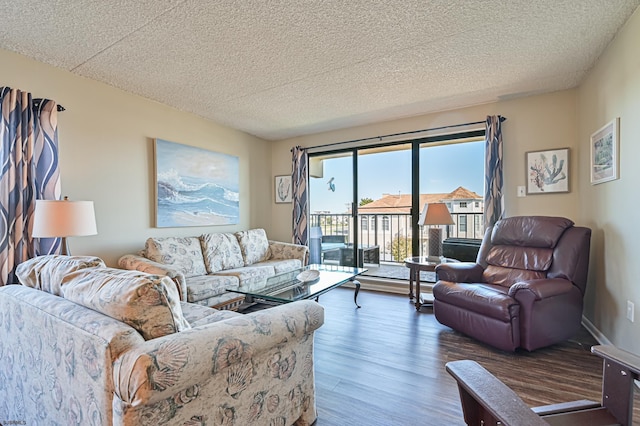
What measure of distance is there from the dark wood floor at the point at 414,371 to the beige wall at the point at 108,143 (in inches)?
89.2

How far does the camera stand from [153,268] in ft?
8.70

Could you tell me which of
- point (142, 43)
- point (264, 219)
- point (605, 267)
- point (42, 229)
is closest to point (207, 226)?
point (264, 219)

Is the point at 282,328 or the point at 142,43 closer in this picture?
the point at 282,328

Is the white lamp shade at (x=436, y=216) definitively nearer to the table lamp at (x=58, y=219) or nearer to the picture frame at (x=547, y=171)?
the picture frame at (x=547, y=171)

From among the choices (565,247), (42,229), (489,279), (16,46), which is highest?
(16,46)

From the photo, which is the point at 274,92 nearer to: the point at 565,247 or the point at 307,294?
the point at 307,294

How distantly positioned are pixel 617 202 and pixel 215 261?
373cm

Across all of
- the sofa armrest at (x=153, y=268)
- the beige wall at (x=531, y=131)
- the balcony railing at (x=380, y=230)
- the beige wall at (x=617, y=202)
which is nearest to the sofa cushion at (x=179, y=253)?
the sofa armrest at (x=153, y=268)

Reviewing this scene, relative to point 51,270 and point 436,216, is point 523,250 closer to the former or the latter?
point 436,216

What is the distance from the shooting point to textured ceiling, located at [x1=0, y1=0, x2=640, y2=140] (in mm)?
1871

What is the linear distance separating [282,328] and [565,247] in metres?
2.56

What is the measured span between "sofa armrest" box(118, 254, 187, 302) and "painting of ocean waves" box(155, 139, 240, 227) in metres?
0.61

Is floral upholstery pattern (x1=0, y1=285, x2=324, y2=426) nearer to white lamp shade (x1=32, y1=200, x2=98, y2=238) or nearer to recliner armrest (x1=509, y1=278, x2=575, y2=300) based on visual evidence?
white lamp shade (x1=32, y1=200, x2=98, y2=238)

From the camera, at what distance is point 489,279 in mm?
2908
